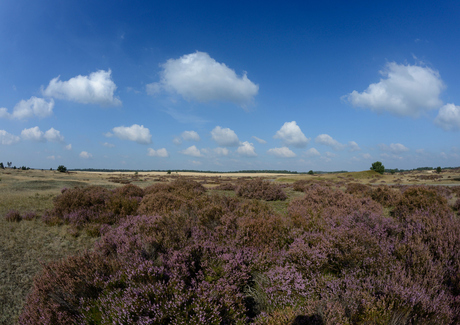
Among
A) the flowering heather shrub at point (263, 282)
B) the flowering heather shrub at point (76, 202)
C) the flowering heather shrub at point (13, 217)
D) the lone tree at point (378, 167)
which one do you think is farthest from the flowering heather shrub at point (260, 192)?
the lone tree at point (378, 167)

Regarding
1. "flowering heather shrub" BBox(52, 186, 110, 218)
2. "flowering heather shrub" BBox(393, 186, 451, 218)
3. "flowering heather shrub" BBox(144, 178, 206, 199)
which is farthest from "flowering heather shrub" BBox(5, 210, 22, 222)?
"flowering heather shrub" BBox(393, 186, 451, 218)

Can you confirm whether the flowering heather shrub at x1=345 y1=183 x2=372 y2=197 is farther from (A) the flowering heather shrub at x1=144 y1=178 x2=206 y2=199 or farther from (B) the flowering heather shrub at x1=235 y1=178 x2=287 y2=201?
(A) the flowering heather shrub at x1=144 y1=178 x2=206 y2=199

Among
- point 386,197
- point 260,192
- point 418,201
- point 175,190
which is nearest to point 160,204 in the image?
point 175,190

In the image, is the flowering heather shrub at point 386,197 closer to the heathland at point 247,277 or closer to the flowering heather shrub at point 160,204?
the heathland at point 247,277

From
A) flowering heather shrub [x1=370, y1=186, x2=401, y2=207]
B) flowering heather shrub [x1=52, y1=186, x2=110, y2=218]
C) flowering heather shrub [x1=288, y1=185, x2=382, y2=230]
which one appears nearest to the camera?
flowering heather shrub [x1=288, y1=185, x2=382, y2=230]

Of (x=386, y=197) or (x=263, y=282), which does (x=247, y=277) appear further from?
Result: (x=386, y=197)

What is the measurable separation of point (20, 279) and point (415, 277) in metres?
7.62

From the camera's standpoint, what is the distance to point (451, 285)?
303cm

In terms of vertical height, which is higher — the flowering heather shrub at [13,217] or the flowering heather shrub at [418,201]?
the flowering heather shrub at [418,201]

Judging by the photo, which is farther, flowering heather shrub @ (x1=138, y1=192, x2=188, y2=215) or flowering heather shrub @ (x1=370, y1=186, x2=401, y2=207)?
flowering heather shrub @ (x1=370, y1=186, x2=401, y2=207)

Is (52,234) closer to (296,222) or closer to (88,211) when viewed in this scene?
(88,211)

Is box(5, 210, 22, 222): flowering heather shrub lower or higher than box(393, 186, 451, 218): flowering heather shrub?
lower

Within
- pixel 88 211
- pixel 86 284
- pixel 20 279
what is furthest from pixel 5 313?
pixel 88 211

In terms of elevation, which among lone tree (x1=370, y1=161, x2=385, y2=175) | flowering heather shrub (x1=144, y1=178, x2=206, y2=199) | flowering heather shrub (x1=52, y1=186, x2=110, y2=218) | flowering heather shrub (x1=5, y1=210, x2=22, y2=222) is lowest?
flowering heather shrub (x1=5, y1=210, x2=22, y2=222)
